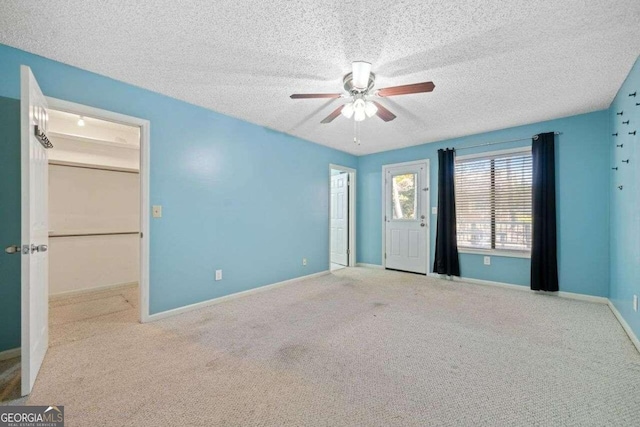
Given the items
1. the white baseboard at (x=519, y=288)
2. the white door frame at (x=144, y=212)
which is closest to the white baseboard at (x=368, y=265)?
the white baseboard at (x=519, y=288)

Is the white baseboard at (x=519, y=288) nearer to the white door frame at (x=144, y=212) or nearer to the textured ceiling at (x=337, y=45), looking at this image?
the textured ceiling at (x=337, y=45)

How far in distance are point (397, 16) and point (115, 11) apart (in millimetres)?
1823

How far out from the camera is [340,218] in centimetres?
580

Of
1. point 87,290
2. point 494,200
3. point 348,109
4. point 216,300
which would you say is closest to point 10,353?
point 216,300

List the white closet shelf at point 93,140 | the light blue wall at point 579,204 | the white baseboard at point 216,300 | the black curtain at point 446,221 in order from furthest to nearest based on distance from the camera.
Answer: the black curtain at point 446,221, the white closet shelf at point 93,140, the light blue wall at point 579,204, the white baseboard at point 216,300

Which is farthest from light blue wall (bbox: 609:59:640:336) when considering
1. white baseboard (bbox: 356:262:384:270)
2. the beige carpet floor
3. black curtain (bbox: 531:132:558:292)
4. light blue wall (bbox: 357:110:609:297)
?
white baseboard (bbox: 356:262:384:270)

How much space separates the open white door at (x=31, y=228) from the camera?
64.4 inches

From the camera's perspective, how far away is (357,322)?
108 inches

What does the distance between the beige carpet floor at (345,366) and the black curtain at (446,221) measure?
1267 mm

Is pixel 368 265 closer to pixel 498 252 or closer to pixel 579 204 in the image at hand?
pixel 498 252

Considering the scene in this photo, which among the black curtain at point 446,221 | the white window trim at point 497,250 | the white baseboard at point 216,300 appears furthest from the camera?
the black curtain at point 446,221

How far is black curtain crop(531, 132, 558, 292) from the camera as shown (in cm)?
360

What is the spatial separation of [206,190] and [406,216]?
356 cm

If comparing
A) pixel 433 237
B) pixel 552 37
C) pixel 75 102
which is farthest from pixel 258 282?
pixel 552 37
